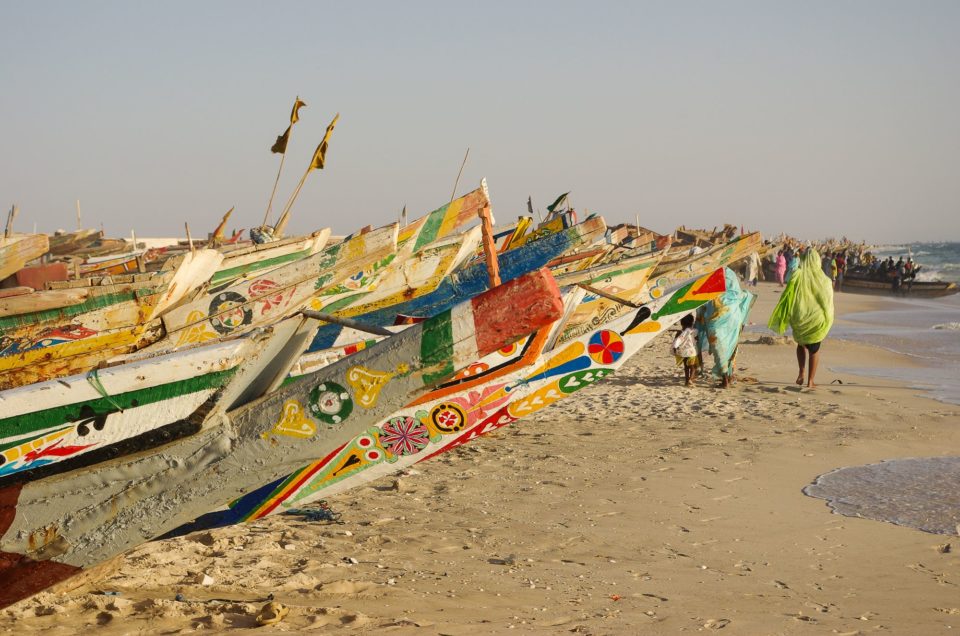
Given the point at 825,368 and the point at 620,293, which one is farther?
the point at 825,368

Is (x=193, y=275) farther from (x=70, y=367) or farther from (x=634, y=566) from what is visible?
(x=634, y=566)

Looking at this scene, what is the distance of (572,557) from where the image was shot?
5.22 m

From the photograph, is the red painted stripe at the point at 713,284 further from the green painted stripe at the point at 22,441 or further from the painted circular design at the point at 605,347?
the green painted stripe at the point at 22,441

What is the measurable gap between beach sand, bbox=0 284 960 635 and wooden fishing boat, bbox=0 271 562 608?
44 centimetres

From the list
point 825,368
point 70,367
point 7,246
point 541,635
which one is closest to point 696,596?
point 541,635

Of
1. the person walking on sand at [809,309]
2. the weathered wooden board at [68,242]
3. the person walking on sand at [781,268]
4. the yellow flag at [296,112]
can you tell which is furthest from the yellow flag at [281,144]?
the person walking on sand at [781,268]

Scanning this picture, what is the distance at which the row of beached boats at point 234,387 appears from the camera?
384 centimetres

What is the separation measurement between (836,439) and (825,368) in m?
5.58

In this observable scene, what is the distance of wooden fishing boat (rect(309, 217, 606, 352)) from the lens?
986cm

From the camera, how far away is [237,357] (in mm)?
4094

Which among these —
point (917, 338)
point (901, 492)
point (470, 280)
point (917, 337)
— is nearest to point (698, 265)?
point (470, 280)

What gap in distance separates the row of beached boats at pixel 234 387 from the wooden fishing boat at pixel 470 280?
91 centimetres

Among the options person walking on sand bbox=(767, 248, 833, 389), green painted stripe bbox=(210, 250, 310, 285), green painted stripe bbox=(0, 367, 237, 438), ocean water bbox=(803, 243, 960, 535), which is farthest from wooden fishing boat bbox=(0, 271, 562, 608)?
person walking on sand bbox=(767, 248, 833, 389)

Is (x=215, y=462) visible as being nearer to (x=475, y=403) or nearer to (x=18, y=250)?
(x=475, y=403)
